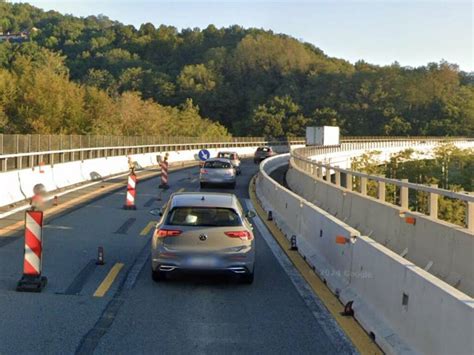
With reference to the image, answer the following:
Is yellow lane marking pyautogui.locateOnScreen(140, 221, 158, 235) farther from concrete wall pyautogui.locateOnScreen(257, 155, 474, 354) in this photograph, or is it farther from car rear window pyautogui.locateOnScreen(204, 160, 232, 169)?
car rear window pyautogui.locateOnScreen(204, 160, 232, 169)

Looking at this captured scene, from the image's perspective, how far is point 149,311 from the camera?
8719 millimetres

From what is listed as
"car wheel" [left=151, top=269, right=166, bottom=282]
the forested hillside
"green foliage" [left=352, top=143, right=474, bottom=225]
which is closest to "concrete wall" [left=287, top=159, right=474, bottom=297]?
"car wheel" [left=151, top=269, right=166, bottom=282]

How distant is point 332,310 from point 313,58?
173m

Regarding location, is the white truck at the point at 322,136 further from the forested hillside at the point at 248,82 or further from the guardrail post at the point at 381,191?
the guardrail post at the point at 381,191

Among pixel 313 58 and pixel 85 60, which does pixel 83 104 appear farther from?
pixel 313 58

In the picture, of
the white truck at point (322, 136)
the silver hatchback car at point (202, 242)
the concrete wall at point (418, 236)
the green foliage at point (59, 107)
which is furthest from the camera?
the white truck at point (322, 136)

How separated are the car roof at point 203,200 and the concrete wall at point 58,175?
10663 mm

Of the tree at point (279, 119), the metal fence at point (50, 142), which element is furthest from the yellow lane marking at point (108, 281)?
the tree at point (279, 119)

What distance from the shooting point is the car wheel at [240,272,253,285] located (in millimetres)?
10396

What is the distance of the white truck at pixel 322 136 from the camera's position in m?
77.6

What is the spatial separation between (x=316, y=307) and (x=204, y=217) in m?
2.42

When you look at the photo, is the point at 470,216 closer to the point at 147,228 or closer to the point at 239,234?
the point at 239,234

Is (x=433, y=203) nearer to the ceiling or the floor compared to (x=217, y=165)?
nearer to the ceiling

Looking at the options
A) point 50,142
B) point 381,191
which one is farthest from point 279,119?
point 381,191
